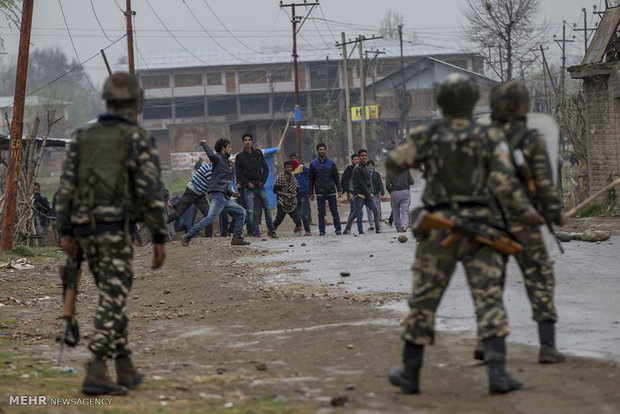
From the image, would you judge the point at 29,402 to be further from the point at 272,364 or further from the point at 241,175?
the point at 241,175

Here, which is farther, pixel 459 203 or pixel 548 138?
pixel 548 138

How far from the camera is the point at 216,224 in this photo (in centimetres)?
2667

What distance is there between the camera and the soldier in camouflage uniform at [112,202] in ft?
19.2

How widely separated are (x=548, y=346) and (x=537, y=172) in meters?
1.12

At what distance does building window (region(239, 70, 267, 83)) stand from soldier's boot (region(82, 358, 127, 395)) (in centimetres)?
8548

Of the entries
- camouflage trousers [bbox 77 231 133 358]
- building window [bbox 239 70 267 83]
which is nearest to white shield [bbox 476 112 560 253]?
camouflage trousers [bbox 77 231 133 358]

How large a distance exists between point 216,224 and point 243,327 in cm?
1791

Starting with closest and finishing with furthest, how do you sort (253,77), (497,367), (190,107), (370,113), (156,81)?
(497,367) → (370,113) → (190,107) → (253,77) → (156,81)

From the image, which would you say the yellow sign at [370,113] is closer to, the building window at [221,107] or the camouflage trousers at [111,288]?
the building window at [221,107]

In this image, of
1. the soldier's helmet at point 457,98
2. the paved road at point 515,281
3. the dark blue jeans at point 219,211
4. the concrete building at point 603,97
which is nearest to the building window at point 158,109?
the concrete building at point 603,97

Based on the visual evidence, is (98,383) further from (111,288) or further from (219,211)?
(219,211)

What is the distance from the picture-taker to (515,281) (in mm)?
10305

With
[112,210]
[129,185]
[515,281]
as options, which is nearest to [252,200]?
[515,281]

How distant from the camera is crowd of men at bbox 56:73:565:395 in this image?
5.48m
